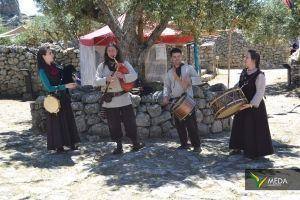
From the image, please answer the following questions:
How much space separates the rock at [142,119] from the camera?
8.62 meters

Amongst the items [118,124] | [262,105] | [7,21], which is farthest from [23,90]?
[7,21]

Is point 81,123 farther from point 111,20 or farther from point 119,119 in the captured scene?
point 111,20

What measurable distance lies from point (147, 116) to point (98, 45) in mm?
5985

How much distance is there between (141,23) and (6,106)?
619cm

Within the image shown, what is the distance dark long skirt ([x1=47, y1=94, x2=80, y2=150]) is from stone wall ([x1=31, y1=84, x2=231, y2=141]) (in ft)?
4.00

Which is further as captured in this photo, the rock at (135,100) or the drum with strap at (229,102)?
the rock at (135,100)

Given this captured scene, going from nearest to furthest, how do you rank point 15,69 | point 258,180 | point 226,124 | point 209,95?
point 258,180 → point 209,95 → point 226,124 → point 15,69

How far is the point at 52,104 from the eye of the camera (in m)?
7.23

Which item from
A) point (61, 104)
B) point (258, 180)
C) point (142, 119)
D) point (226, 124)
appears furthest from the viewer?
point (226, 124)

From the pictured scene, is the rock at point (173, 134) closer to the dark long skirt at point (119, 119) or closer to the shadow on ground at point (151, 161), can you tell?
the shadow on ground at point (151, 161)

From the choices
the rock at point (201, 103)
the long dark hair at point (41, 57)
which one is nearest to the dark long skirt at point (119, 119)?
the long dark hair at point (41, 57)

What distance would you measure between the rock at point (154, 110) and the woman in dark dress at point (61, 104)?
1.66 meters

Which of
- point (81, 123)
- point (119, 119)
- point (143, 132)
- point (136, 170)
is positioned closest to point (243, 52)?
point (143, 132)

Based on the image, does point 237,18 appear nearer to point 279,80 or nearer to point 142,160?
point 142,160
